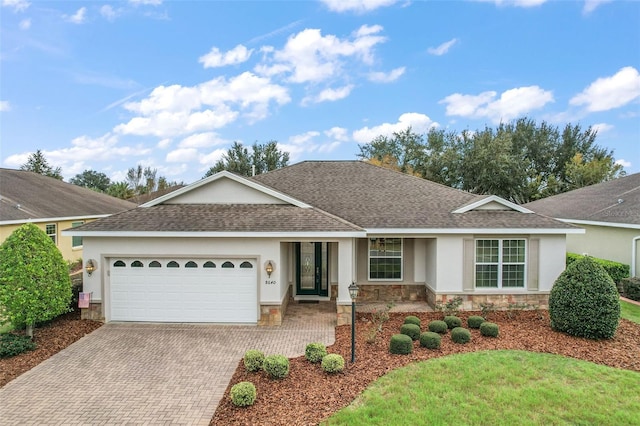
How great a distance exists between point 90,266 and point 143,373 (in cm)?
475

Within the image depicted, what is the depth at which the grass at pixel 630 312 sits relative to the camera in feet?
33.8

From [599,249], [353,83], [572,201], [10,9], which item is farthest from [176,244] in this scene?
[572,201]

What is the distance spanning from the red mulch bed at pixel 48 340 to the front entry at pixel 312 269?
662cm

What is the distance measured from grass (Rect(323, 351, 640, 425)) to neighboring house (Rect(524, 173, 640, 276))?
10025mm

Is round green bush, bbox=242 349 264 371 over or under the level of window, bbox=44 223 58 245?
under

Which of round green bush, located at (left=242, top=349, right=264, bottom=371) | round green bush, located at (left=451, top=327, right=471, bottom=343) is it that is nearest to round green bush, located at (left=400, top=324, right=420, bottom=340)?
round green bush, located at (left=451, top=327, right=471, bottom=343)

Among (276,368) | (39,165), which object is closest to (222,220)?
(276,368)

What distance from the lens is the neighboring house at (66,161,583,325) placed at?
994 cm

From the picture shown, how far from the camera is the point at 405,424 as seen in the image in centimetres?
507

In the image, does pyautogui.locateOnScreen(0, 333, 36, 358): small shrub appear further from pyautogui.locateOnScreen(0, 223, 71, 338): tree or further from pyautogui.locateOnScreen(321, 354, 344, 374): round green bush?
pyautogui.locateOnScreen(321, 354, 344, 374): round green bush

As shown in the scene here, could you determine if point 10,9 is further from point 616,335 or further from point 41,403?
point 616,335

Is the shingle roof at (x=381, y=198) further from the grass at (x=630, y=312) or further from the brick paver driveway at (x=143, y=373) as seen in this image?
the brick paver driveway at (x=143, y=373)

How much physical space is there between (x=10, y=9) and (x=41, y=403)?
42.3 feet

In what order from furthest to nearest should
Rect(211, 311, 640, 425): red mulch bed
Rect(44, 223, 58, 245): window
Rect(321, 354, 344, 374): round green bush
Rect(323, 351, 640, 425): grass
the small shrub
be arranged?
Rect(44, 223, 58, 245): window
the small shrub
Rect(321, 354, 344, 374): round green bush
Rect(211, 311, 640, 425): red mulch bed
Rect(323, 351, 640, 425): grass
